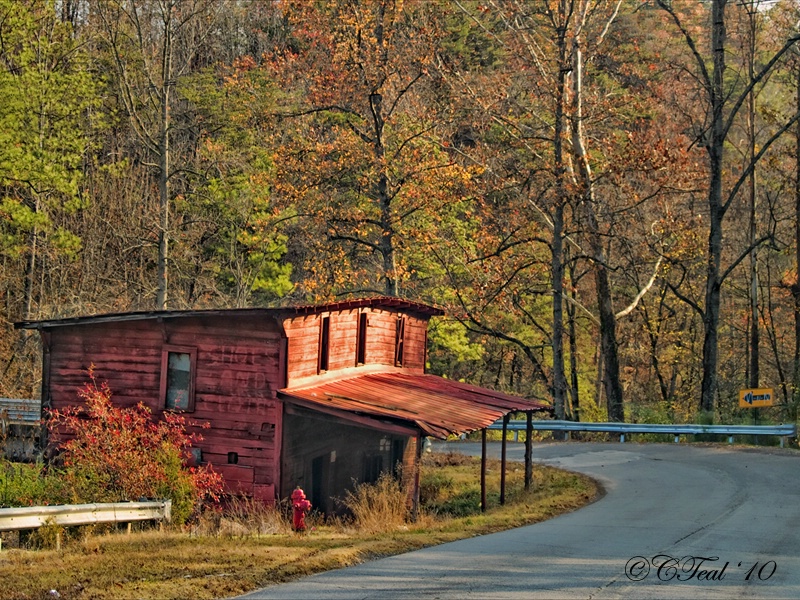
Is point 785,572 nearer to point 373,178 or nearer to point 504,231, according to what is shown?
point 373,178

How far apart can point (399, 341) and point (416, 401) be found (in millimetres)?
6597

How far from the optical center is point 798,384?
3888 centimetres

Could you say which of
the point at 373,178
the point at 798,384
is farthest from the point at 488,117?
the point at 798,384

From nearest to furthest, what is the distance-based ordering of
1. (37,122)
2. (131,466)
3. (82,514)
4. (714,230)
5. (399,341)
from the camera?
(82,514) < (131,466) < (399,341) < (714,230) < (37,122)

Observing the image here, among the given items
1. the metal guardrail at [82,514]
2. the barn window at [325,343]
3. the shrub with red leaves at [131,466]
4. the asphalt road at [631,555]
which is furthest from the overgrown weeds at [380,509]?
the metal guardrail at [82,514]

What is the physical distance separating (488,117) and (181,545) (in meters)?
27.6

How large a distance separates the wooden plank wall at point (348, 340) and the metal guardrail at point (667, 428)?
3.68 m

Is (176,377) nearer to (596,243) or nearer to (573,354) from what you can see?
(596,243)

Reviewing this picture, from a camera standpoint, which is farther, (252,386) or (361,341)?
(361,341)

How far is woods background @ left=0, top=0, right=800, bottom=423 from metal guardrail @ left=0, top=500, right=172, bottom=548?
63.6 ft

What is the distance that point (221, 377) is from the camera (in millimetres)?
22234

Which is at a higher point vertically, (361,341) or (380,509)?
(361,341)

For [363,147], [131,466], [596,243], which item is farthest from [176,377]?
[596,243]

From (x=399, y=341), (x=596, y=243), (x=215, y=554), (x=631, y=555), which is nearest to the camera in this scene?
(x=215, y=554)
